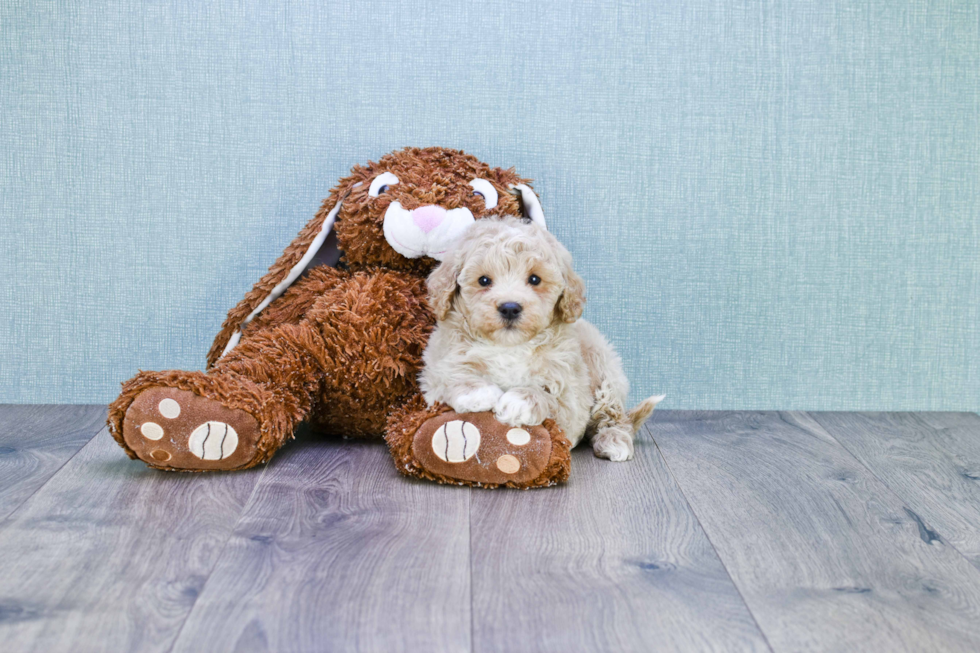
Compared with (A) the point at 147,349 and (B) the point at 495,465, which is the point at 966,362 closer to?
(B) the point at 495,465

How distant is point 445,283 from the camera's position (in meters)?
A: 1.50

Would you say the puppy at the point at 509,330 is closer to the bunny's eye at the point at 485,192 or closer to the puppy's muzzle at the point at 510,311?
the puppy's muzzle at the point at 510,311

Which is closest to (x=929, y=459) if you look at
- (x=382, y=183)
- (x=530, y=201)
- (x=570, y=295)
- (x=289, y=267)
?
(x=570, y=295)

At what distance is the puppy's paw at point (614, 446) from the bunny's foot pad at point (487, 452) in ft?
0.69

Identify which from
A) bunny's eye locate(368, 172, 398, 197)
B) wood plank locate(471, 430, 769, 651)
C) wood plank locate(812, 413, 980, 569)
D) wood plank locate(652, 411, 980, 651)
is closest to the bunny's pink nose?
bunny's eye locate(368, 172, 398, 197)

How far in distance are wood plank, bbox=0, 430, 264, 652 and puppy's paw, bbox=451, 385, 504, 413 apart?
0.36 metres

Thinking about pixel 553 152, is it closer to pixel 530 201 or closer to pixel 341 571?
pixel 530 201

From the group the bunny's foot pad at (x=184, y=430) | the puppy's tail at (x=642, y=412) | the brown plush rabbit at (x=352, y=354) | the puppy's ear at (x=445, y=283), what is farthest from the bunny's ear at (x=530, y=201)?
the bunny's foot pad at (x=184, y=430)

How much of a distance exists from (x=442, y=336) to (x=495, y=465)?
10.5 inches

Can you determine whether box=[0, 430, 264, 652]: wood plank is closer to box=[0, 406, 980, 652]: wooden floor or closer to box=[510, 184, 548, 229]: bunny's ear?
box=[0, 406, 980, 652]: wooden floor

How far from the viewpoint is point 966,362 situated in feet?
6.88

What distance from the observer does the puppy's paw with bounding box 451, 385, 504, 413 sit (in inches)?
57.3

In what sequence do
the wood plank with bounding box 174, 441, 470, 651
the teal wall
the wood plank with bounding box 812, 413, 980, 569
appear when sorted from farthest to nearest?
the teal wall
the wood plank with bounding box 812, 413, 980, 569
the wood plank with bounding box 174, 441, 470, 651

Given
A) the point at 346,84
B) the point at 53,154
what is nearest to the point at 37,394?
the point at 53,154
